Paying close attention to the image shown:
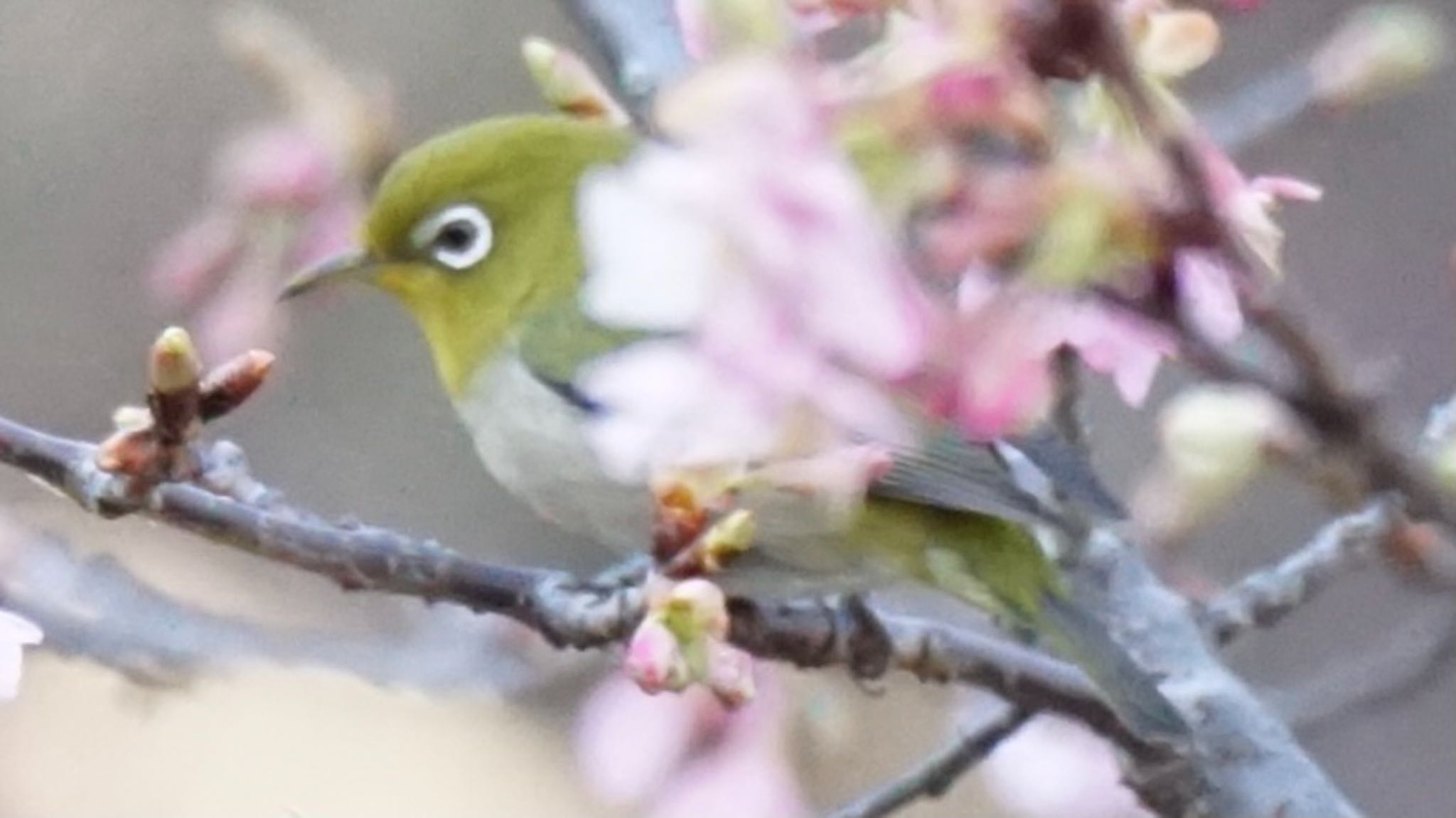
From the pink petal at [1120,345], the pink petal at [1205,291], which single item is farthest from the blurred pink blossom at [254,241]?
the pink petal at [1205,291]

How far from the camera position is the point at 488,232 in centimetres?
131

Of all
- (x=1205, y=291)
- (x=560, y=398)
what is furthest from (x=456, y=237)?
(x=1205, y=291)

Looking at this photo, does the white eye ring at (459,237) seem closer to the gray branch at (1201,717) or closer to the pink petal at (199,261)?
the pink petal at (199,261)

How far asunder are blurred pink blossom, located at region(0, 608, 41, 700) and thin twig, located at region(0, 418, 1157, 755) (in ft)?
0.18

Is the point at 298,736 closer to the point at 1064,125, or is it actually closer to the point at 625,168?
the point at 625,168

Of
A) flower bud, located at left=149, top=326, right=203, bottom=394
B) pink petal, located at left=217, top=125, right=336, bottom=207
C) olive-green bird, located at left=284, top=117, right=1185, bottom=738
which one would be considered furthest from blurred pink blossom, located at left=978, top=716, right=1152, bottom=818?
flower bud, located at left=149, top=326, right=203, bottom=394

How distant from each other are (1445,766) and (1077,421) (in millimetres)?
1454

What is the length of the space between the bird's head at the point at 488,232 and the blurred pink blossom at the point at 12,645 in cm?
45

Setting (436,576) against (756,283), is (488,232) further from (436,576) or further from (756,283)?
(756,283)

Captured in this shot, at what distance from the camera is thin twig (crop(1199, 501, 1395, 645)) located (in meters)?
0.88

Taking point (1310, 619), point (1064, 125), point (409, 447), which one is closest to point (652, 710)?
point (1064, 125)

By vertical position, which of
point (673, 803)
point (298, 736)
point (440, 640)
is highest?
point (673, 803)

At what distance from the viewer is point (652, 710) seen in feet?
3.46

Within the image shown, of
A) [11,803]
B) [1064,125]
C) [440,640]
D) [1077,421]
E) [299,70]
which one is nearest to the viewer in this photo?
[1064,125]
